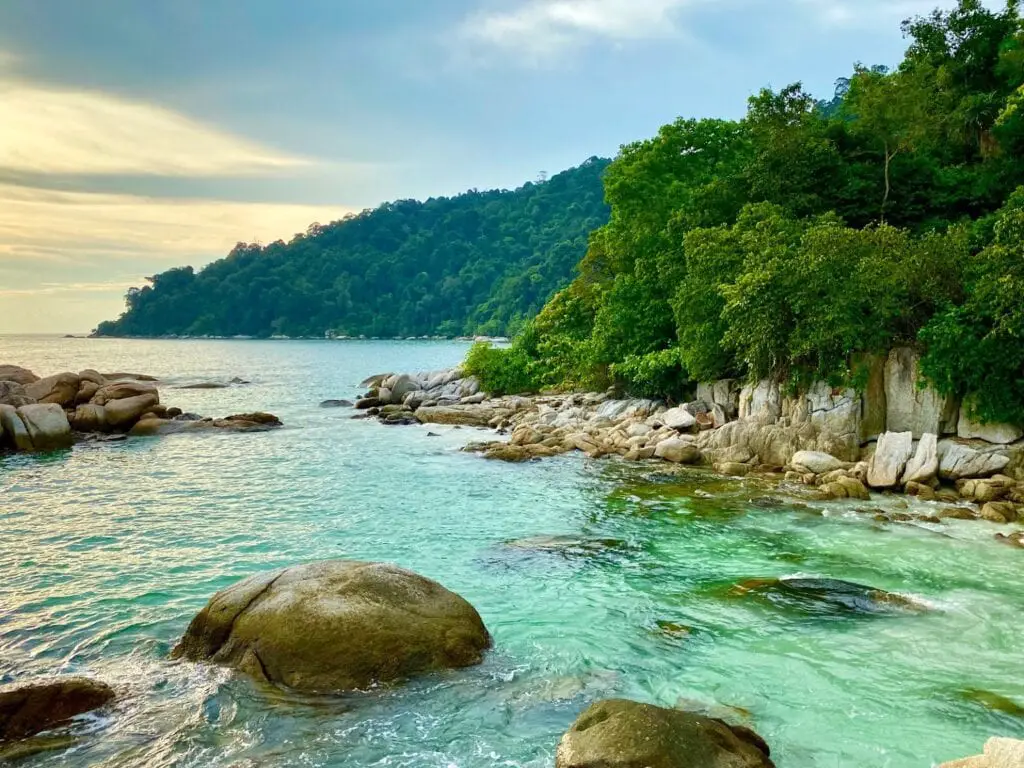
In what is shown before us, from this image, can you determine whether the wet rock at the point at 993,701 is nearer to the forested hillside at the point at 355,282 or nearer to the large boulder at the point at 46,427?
the large boulder at the point at 46,427

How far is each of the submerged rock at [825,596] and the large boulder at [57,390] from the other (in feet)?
104

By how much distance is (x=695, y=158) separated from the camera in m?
34.3

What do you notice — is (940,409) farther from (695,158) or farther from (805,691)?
(695,158)

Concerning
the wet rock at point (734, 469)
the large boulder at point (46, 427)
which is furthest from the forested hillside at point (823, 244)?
the large boulder at point (46, 427)

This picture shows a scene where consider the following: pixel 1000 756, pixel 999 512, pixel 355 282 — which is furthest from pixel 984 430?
pixel 355 282

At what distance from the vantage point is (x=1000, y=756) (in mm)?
4773

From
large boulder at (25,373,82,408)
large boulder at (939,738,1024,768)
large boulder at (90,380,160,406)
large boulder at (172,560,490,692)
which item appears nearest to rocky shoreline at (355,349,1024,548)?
large boulder at (939,738,1024,768)

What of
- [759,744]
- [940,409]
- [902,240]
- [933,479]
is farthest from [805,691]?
[902,240]

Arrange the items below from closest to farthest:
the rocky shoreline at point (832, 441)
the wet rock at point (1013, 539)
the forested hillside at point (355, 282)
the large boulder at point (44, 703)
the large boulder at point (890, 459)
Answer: the large boulder at point (44, 703) → the wet rock at point (1013, 539) → the rocky shoreline at point (832, 441) → the large boulder at point (890, 459) → the forested hillside at point (355, 282)

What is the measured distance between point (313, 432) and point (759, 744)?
27910 millimetres

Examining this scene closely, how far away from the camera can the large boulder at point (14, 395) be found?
2991 centimetres

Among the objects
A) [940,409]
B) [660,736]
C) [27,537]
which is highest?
[940,409]

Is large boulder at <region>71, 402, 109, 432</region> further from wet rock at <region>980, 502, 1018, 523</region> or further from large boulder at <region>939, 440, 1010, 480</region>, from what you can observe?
wet rock at <region>980, 502, 1018, 523</region>

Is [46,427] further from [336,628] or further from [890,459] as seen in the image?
[890,459]
